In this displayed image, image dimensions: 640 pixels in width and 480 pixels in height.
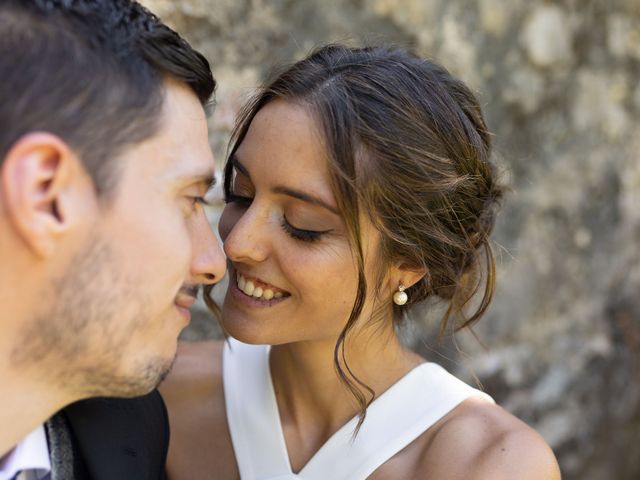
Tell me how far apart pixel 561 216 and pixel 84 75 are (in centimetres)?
302

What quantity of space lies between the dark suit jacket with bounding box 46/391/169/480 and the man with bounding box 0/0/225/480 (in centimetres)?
1

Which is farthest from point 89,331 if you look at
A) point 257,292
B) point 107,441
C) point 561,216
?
point 561,216

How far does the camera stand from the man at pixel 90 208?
1.67m

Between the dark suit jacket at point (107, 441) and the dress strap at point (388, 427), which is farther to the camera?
the dress strap at point (388, 427)

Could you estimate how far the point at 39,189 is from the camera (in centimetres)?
165

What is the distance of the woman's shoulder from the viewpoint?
2.22 m

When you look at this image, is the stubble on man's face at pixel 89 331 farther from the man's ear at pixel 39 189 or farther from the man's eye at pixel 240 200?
the man's eye at pixel 240 200

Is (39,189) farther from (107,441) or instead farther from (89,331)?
(107,441)

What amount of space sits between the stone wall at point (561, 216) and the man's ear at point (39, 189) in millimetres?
2252

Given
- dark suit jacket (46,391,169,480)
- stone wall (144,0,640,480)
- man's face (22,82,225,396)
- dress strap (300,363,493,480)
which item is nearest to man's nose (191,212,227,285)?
man's face (22,82,225,396)

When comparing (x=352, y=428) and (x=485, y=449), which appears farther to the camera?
(x=352, y=428)

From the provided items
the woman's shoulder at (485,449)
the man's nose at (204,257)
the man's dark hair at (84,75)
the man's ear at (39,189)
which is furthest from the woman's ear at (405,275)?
the man's ear at (39,189)

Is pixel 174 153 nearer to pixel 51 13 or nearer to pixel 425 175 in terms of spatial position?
pixel 51 13

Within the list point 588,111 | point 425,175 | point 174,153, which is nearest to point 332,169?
point 425,175
